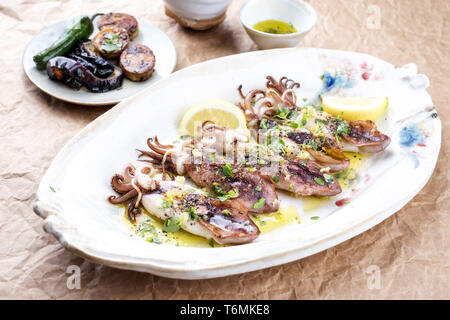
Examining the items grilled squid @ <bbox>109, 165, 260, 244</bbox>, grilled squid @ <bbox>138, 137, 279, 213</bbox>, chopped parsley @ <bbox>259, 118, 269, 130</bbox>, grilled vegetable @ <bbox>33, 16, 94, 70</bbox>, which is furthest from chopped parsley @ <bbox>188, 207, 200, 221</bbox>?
grilled vegetable @ <bbox>33, 16, 94, 70</bbox>

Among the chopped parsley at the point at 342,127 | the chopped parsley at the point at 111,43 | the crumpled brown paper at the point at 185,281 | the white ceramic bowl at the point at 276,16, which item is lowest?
the crumpled brown paper at the point at 185,281

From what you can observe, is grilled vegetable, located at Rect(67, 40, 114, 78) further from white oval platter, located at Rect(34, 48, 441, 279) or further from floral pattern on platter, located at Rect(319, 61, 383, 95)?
floral pattern on platter, located at Rect(319, 61, 383, 95)

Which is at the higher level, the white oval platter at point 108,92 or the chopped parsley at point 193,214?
the chopped parsley at point 193,214

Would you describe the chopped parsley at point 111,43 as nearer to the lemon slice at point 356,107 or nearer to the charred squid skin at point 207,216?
the charred squid skin at point 207,216

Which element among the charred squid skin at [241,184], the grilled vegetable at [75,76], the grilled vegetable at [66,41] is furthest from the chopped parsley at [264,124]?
the grilled vegetable at [66,41]

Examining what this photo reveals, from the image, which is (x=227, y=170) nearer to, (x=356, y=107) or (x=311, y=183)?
(x=311, y=183)

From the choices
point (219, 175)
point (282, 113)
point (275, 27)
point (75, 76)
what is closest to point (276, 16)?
point (275, 27)
